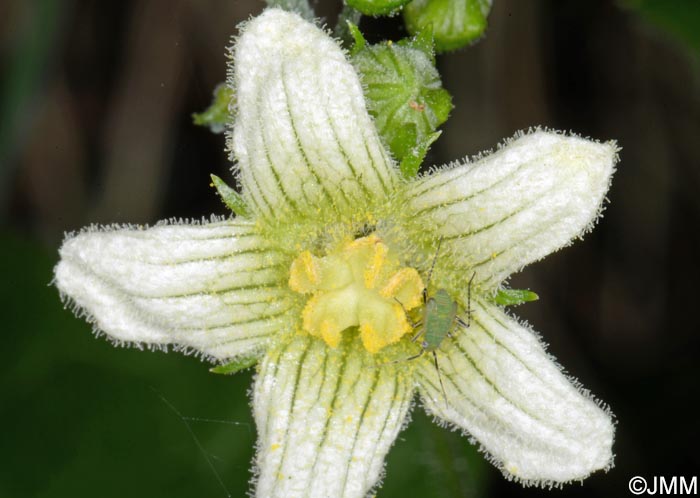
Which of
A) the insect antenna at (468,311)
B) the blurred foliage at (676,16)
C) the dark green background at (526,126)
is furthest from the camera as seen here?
the dark green background at (526,126)

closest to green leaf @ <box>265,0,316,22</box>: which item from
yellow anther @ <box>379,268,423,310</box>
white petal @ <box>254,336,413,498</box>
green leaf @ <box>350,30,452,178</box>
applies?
green leaf @ <box>350,30,452,178</box>

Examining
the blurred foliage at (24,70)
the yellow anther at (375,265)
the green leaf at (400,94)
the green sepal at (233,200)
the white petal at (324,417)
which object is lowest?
the white petal at (324,417)

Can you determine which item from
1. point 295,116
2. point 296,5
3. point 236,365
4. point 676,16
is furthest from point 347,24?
point 676,16

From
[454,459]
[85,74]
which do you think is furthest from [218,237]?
[85,74]

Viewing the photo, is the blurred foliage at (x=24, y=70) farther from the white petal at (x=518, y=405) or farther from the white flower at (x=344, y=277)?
the white petal at (x=518, y=405)

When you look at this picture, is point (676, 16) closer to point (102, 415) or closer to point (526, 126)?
point (526, 126)

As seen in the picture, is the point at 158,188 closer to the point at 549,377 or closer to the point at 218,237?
the point at 218,237

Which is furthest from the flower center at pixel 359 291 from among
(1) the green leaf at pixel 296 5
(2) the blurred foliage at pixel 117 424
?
(2) the blurred foliage at pixel 117 424
